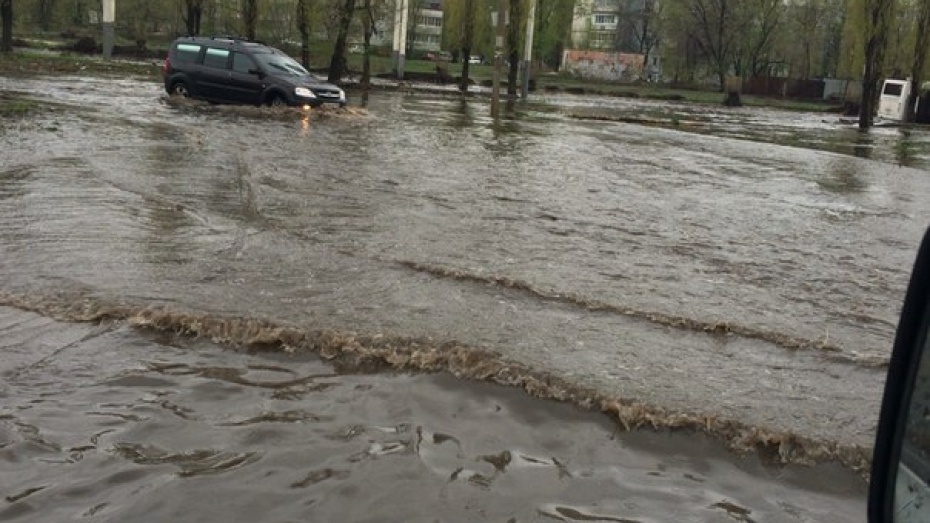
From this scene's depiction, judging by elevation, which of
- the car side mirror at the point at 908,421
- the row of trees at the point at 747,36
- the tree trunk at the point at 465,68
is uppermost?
the row of trees at the point at 747,36

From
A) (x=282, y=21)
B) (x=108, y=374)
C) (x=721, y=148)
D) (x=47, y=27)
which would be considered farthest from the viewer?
(x=47, y=27)

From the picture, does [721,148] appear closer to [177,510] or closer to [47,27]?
[177,510]

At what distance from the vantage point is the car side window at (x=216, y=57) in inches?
Result: 898

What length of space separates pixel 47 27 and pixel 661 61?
58570mm

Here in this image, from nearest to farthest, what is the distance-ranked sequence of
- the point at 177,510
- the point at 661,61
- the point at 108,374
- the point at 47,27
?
the point at 177,510 → the point at 108,374 → the point at 47,27 → the point at 661,61

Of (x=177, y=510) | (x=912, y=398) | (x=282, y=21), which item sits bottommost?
(x=177, y=510)

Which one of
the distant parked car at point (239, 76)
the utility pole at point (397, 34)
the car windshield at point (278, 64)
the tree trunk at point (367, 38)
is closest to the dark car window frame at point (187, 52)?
the distant parked car at point (239, 76)

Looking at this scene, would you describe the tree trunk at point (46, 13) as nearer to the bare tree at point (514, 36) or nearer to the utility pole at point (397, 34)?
the utility pole at point (397, 34)

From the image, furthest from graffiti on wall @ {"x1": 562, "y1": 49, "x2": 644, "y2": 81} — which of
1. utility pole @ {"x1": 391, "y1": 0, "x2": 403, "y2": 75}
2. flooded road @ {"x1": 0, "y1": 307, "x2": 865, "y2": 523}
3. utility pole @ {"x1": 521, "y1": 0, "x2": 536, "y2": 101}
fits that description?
flooded road @ {"x1": 0, "y1": 307, "x2": 865, "y2": 523}

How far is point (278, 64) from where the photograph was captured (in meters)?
22.8

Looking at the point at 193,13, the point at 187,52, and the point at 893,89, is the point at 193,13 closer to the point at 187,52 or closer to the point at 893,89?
the point at 187,52

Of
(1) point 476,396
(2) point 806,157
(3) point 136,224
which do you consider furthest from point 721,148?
(1) point 476,396

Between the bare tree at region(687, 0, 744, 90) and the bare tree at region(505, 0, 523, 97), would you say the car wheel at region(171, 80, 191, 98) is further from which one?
the bare tree at region(687, 0, 744, 90)

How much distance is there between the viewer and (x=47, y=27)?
243 feet
